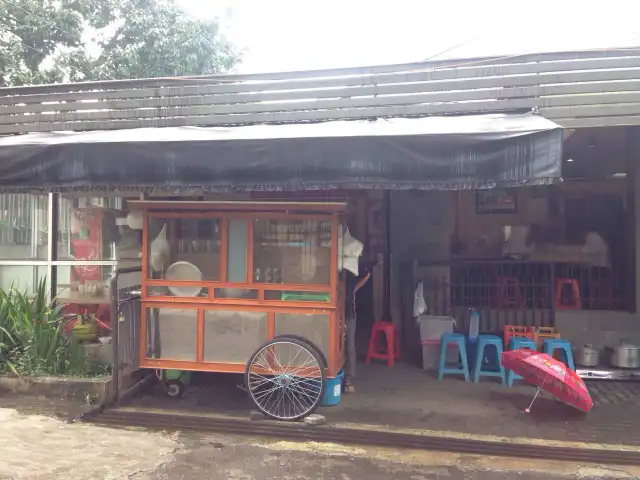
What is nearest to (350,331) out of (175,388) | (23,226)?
(175,388)

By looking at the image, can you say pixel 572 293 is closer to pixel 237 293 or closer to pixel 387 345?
pixel 387 345

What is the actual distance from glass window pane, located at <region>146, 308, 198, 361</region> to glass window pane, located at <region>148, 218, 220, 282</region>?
377 millimetres

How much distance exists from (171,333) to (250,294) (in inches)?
37.6

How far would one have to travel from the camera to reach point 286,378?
17.0ft

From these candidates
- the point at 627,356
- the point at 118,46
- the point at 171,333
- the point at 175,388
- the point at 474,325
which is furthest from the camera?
the point at 118,46

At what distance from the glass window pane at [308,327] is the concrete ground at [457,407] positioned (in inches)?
29.4

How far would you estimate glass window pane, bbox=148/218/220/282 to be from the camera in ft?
18.3

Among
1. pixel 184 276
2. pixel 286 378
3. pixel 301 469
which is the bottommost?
pixel 301 469

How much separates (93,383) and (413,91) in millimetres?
4863

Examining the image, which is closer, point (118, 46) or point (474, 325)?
point (474, 325)

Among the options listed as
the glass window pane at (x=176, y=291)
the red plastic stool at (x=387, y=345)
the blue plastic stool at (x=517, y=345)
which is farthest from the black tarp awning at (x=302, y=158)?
the red plastic stool at (x=387, y=345)

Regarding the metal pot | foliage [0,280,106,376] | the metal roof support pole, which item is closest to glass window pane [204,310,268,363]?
foliage [0,280,106,376]

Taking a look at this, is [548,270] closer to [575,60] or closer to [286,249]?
[575,60]

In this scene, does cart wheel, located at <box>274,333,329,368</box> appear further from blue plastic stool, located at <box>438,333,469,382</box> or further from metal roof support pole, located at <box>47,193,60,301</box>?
metal roof support pole, located at <box>47,193,60,301</box>
